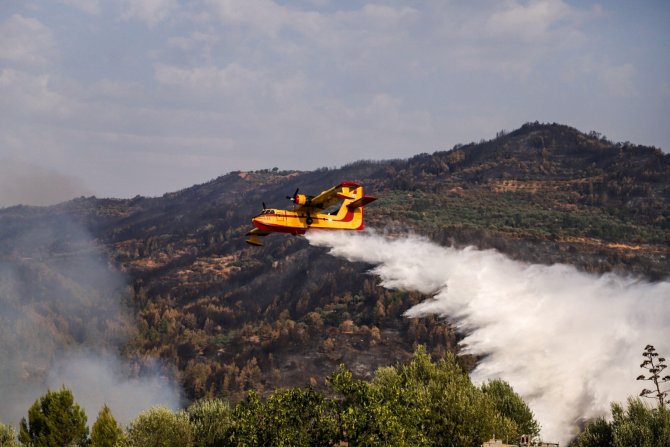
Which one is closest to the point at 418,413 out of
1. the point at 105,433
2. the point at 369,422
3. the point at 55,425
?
the point at 369,422

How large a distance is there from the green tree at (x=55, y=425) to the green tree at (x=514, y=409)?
4304 centimetres

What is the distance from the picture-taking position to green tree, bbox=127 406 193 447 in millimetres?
70125

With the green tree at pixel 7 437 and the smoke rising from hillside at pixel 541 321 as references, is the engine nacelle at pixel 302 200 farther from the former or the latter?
the green tree at pixel 7 437

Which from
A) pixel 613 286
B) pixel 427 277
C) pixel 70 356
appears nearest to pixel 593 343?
pixel 613 286

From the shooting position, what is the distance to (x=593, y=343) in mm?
111125

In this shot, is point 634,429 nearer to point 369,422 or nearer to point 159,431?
point 369,422

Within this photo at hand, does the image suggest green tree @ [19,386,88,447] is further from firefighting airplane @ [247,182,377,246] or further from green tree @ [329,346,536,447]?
green tree @ [329,346,536,447]

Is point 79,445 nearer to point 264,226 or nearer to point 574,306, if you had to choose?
point 264,226

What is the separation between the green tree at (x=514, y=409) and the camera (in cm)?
8006

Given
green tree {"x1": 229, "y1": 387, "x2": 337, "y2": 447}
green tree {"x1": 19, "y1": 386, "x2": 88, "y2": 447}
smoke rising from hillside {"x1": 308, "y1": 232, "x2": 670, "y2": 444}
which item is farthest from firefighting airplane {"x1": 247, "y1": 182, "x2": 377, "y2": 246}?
green tree {"x1": 19, "y1": 386, "x2": 88, "y2": 447}

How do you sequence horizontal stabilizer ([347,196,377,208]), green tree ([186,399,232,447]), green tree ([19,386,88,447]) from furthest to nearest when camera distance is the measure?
green tree ([19,386,88,447])
green tree ([186,399,232,447])
horizontal stabilizer ([347,196,377,208])

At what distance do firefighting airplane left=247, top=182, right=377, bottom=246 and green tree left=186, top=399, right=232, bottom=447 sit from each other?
675 inches

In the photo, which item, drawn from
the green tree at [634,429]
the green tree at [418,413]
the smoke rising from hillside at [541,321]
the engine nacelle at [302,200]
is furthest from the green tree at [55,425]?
the green tree at [634,429]

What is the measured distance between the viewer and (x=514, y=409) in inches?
3206
